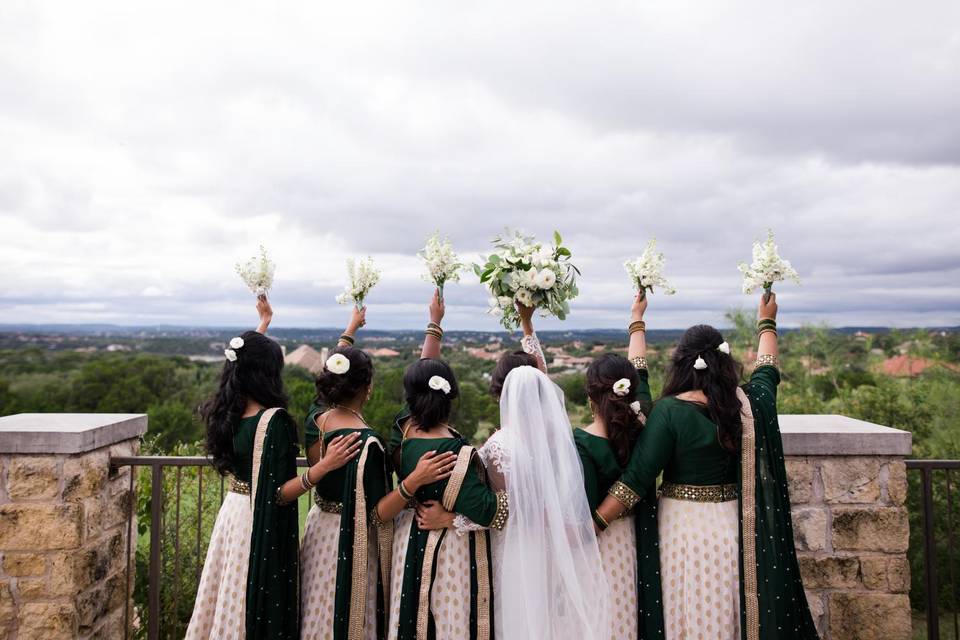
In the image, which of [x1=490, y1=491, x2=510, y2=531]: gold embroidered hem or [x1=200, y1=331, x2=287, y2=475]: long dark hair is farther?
[x1=200, y1=331, x2=287, y2=475]: long dark hair

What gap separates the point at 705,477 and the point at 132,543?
339 cm

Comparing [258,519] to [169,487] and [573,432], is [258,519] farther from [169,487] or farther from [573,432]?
[169,487]

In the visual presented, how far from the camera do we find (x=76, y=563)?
11.3 ft

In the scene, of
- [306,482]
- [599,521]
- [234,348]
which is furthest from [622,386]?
[234,348]

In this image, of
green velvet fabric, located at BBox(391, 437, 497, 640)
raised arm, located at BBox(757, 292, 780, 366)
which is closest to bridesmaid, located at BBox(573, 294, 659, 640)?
green velvet fabric, located at BBox(391, 437, 497, 640)

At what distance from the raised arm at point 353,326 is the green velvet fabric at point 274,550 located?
2.11 feet

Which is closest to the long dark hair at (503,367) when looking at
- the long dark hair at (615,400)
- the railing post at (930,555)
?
the long dark hair at (615,400)

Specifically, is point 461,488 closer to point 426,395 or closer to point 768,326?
point 426,395

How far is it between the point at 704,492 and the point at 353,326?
206cm

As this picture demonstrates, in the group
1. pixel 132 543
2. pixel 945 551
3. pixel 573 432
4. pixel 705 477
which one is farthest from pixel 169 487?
pixel 945 551

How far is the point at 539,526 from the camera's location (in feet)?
8.96

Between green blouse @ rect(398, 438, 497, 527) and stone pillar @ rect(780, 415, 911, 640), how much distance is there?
1771 millimetres

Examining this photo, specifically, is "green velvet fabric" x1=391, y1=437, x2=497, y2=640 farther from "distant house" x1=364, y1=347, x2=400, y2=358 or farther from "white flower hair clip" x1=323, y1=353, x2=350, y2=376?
"distant house" x1=364, y1=347, x2=400, y2=358

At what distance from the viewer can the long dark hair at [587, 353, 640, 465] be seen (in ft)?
9.36
